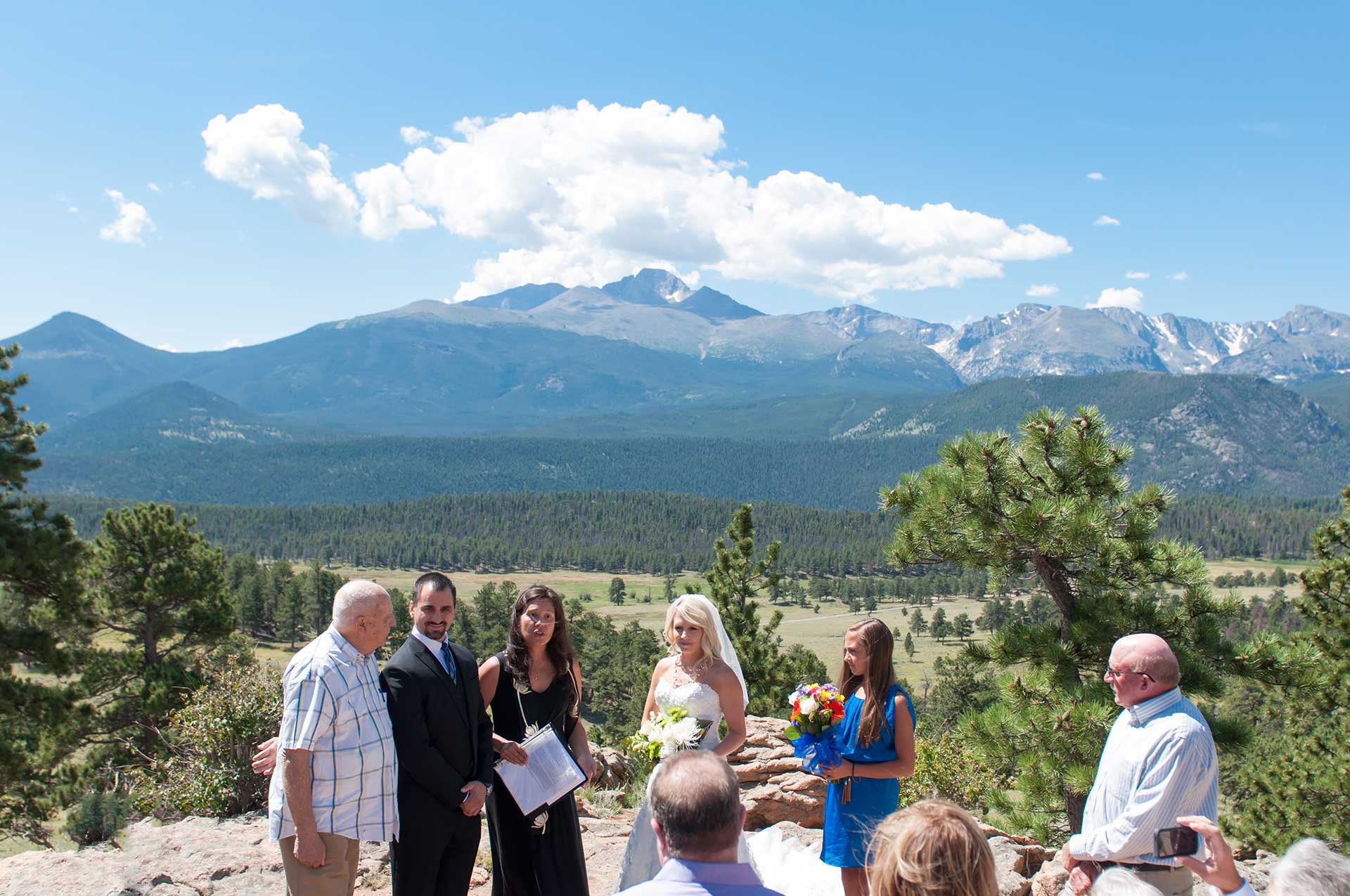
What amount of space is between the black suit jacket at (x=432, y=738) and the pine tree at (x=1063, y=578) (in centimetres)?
487

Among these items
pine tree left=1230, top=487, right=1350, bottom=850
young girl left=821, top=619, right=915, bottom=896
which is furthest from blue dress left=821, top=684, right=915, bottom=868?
pine tree left=1230, top=487, right=1350, bottom=850

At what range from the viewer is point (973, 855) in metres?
2.74

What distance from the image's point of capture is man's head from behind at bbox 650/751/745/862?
115 inches

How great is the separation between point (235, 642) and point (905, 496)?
23843 millimetres

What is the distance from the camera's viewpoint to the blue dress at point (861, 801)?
5.19 metres

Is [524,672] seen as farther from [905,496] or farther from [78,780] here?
[78,780]

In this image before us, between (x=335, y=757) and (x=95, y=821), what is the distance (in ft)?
18.6

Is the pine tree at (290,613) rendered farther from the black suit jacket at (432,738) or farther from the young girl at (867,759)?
the young girl at (867,759)

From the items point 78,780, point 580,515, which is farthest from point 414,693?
point 580,515

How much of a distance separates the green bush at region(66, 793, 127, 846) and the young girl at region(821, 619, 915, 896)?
7.19 metres

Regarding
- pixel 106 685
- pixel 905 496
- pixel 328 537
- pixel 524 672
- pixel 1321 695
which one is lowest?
pixel 328 537

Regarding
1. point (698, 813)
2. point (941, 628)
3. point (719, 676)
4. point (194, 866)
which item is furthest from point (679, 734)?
point (941, 628)

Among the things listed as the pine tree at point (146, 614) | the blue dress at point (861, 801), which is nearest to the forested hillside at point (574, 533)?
the pine tree at point (146, 614)

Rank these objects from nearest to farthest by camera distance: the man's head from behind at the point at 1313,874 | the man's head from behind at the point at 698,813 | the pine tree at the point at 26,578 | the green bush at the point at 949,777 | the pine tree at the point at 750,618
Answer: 1. the man's head from behind at the point at 1313,874
2. the man's head from behind at the point at 698,813
3. the green bush at the point at 949,777
4. the pine tree at the point at 26,578
5. the pine tree at the point at 750,618
